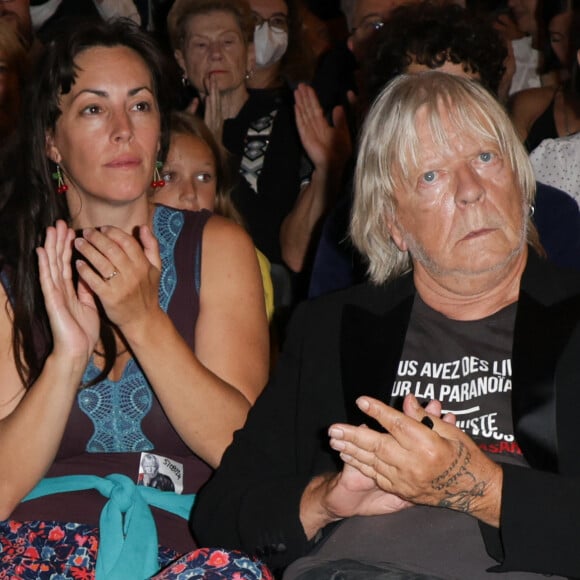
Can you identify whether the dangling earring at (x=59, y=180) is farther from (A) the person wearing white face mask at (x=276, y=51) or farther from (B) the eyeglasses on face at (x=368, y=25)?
(A) the person wearing white face mask at (x=276, y=51)

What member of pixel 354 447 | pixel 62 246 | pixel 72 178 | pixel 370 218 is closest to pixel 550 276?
pixel 370 218

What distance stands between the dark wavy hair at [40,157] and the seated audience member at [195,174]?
1.94ft

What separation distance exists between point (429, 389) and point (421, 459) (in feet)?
1.15

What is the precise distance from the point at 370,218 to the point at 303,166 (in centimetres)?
182

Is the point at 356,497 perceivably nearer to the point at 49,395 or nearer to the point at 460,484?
the point at 460,484

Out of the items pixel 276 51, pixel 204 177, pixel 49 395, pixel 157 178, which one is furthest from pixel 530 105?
pixel 49 395

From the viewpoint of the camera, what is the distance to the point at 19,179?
8.75 ft

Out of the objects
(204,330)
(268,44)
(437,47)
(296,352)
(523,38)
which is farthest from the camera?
(523,38)

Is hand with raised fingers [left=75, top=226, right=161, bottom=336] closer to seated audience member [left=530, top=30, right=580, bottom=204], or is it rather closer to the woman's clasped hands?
the woman's clasped hands

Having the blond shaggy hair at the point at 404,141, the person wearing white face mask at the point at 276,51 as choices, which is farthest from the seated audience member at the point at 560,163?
the person wearing white face mask at the point at 276,51

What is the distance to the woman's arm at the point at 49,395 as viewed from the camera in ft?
7.23

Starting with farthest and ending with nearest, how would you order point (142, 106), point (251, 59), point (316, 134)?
point (251, 59), point (316, 134), point (142, 106)

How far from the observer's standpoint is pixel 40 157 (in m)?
2.61

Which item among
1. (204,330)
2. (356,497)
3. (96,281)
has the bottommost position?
(356,497)
